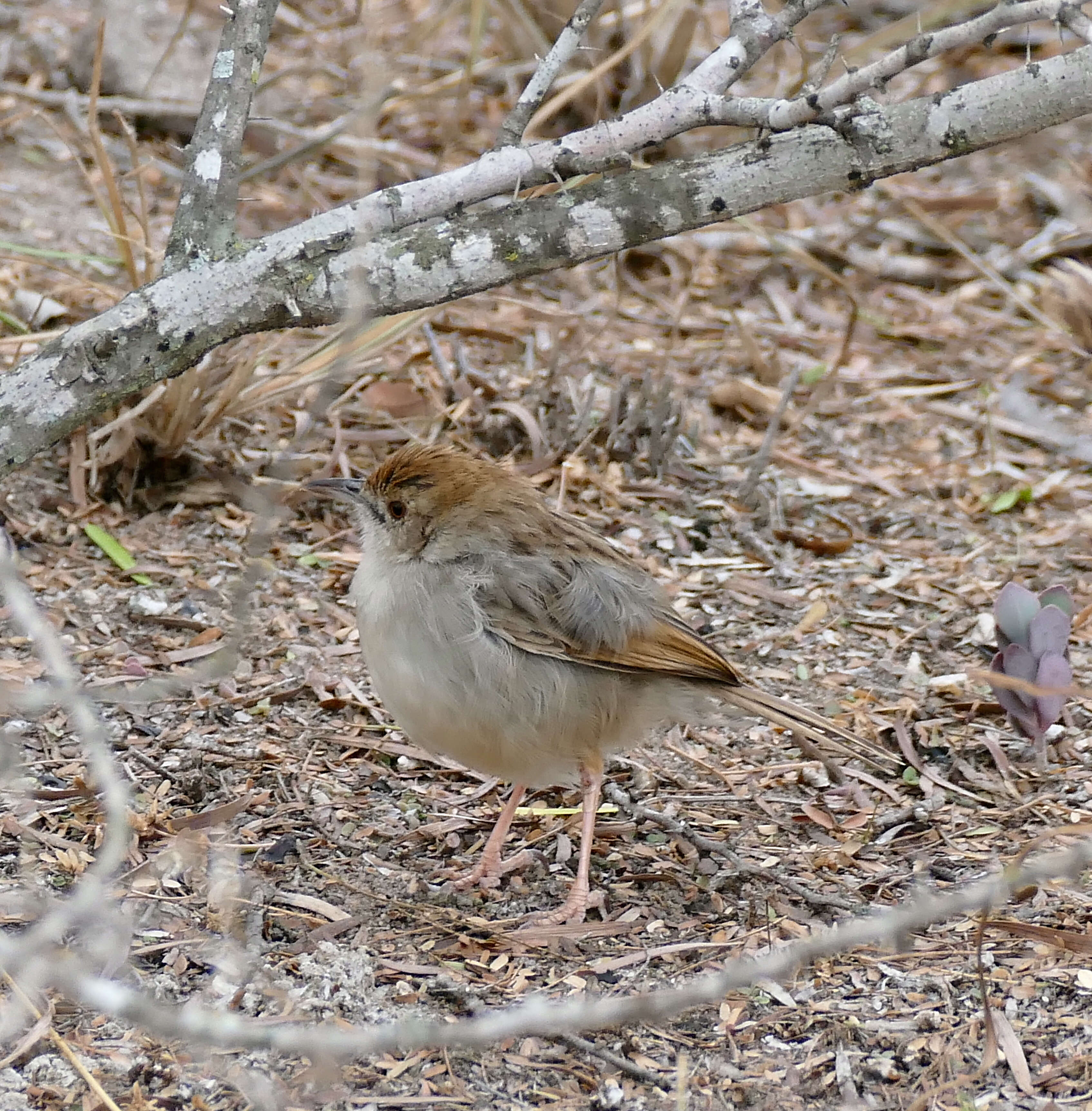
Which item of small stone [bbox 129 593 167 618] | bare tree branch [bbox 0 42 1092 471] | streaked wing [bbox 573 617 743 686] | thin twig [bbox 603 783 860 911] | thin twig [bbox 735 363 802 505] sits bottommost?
thin twig [bbox 603 783 860 911]

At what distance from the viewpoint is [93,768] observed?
14.0 ft

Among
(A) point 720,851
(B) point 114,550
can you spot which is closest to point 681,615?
(A) point 720,851

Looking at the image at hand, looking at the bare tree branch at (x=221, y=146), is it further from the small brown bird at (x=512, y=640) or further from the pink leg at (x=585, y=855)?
the pink leg at (x=585, y=855)

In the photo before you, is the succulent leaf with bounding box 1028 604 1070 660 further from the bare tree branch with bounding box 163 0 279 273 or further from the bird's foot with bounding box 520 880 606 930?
the bare tree branch with bounding box 163 0 279 273

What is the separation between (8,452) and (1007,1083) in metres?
3.04

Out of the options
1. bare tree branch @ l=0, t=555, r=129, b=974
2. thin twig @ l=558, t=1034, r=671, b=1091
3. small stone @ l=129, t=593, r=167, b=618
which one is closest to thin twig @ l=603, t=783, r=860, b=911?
thin twig @ l=558, t=1034, r=671, b=1091

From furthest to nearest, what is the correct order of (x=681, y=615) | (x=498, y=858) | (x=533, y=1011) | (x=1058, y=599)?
(x=681, y=615)
(x=1058, y=599)
(x=498, y=858)
(x=533, y=1011)

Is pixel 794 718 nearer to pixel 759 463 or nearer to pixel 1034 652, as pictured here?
pixel 1034 652

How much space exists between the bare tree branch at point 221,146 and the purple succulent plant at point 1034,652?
2730 millimetres

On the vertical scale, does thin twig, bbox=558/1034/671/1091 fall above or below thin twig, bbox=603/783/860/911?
above

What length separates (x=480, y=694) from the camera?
4.15 metres

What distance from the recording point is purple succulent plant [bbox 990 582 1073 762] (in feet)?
14.9

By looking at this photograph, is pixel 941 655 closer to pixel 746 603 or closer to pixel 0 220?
pixel 746 603

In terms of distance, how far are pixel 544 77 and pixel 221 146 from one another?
950mm
